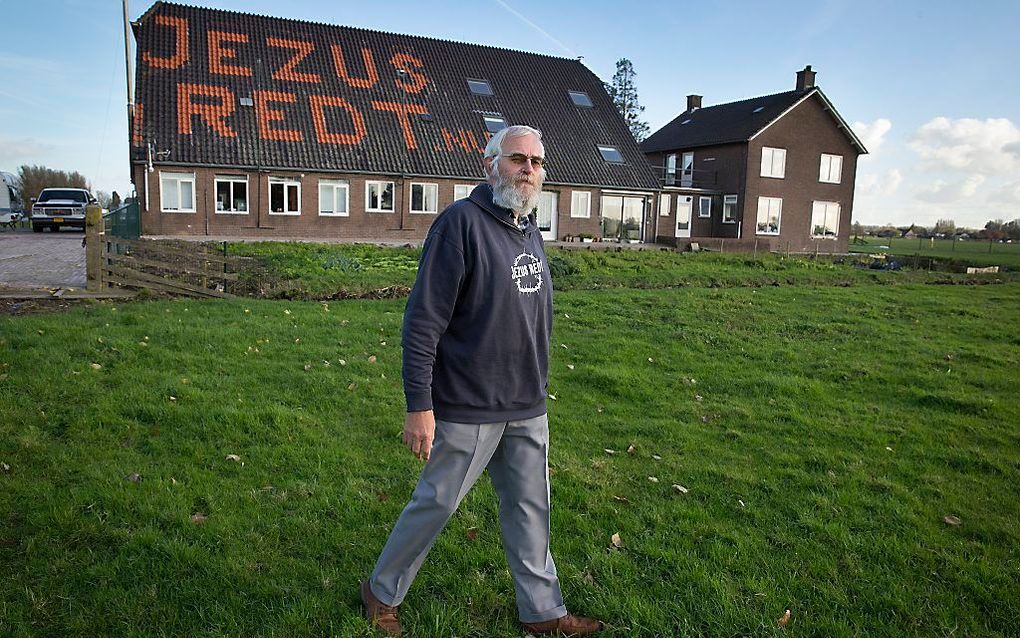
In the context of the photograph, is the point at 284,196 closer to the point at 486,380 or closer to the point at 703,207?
the point at 703,207

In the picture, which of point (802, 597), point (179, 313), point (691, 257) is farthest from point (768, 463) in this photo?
point (691, 257)

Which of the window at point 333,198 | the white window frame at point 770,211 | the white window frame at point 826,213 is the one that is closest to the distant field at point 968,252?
the white window frame at point 826,213

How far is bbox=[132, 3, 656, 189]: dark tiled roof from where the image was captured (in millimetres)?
27203

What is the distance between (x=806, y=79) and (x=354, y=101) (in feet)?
81.6

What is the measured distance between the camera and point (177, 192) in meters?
26.5

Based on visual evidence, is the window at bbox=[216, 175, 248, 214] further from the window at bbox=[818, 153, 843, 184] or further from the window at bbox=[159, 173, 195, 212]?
the window at bbox=[818, 153, 843, 184]

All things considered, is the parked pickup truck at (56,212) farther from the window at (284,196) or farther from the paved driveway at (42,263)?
the window at (284,196)

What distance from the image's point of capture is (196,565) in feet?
12.0

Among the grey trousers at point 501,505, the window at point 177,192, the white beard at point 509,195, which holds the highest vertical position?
the window at point 177,192

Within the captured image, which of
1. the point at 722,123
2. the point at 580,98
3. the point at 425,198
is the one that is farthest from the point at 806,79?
the point at 425,198

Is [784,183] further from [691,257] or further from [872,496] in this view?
[872,496]

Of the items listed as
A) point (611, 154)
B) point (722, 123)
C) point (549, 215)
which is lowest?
point (549, 215)

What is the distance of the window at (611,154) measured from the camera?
33812 mm

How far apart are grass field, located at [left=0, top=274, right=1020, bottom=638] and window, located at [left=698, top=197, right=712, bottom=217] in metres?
31.9
